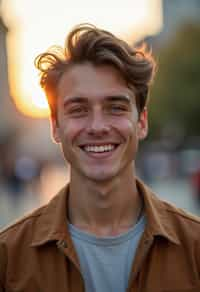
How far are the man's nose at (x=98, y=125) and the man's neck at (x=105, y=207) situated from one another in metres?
0.28

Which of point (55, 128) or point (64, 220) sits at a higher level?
point (55, 128)

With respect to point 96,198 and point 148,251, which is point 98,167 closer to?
point 96,198

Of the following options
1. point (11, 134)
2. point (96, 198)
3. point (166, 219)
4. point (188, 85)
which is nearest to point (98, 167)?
point (96, 198)

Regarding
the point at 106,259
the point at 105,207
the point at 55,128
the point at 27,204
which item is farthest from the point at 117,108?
the point at 27,204

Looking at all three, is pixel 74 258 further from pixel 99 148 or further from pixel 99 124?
pixel 99 124

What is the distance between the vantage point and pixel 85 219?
160 inches

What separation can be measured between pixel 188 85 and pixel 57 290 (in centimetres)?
5141

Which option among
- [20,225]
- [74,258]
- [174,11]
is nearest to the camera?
[74,258]

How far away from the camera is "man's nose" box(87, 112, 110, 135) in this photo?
12.7ft

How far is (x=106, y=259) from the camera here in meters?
3.84

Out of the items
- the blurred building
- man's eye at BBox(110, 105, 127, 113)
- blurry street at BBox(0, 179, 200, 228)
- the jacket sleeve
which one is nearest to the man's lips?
man's eye at BBox(110, 105, 127, 113)

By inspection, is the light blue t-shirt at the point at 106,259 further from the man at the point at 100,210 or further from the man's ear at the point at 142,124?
the man's ear at the point at 142,124

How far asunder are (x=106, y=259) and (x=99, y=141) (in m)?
0.59

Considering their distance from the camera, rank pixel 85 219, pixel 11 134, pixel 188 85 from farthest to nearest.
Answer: pixel 11 134 < pixel 188 85 < pixel 85 219
